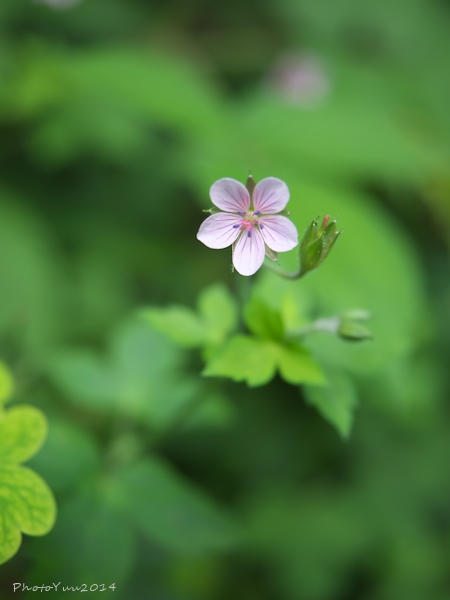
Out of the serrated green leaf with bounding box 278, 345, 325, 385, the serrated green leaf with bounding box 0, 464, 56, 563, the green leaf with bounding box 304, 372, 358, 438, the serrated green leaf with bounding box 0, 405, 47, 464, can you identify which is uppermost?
the serrated green leaf with bounding box 278, 345, 325, 385

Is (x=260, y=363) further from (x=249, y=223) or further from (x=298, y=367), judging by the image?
(x=249, y=223)

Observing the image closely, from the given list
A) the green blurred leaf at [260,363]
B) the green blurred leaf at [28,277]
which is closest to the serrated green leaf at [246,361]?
the green blurred leaf at [260,363]

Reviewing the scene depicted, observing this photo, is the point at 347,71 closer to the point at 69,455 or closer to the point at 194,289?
the point at 194,289

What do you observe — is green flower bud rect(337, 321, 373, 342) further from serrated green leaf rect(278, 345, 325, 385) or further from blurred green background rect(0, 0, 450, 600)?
blurred green background rect(0, 0, 450, 600)

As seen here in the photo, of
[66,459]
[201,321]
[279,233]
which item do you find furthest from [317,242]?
[66,459]

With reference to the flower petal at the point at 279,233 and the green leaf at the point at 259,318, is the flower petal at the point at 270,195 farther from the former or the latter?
the green leaf at the point at 259,318

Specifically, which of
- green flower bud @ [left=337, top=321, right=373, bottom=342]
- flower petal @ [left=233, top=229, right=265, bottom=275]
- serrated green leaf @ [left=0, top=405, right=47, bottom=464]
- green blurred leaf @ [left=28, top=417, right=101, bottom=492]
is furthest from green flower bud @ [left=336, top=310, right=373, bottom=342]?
green blurred leaf @ [left=28, top=417, right=101, bottom=492]

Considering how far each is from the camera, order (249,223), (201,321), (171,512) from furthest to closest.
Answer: (171,512), (201,321), (249,223)
